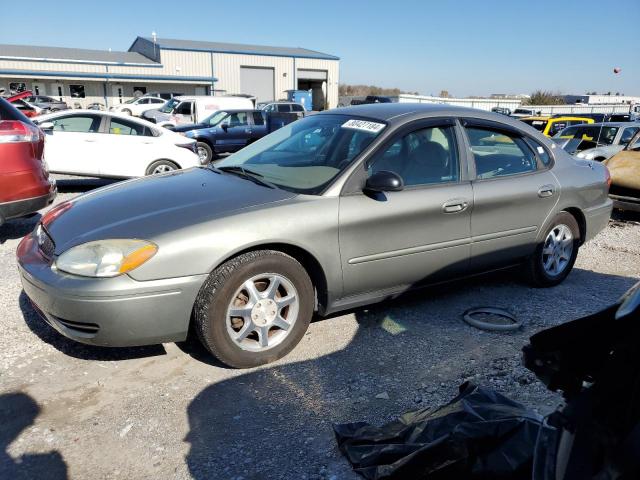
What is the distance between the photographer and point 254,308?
3.14m

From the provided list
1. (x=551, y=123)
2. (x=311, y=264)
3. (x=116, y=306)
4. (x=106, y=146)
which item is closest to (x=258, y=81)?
(x=551, y=123)

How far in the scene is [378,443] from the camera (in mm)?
2242

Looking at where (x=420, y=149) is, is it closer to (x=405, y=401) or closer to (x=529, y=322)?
(x=529, y=322)

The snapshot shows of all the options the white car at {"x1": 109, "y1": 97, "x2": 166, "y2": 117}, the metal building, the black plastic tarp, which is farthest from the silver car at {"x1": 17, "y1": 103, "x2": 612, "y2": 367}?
the metal building

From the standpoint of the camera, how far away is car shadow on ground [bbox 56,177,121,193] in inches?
386

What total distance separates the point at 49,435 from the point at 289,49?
58.5 metres

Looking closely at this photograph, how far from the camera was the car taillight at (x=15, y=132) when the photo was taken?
5.21 m

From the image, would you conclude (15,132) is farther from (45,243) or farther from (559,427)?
(559,427)

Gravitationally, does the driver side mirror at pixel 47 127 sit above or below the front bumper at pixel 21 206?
above

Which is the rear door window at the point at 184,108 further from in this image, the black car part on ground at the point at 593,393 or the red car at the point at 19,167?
the black car part on ground at the point at 593,393

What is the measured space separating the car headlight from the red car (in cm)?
296

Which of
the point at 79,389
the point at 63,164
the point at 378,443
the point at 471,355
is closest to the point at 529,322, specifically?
the point at 471,355

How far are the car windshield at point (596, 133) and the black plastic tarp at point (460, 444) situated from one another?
11.5 metres

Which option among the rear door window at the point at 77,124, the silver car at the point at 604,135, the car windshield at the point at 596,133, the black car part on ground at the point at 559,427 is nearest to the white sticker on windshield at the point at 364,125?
the black car part on ground at the point at 559,427
